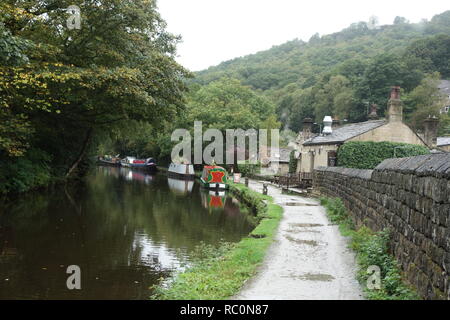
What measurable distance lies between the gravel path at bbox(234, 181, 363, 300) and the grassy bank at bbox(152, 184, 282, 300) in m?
0.22

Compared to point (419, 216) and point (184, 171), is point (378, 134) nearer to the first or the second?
point (419, 216)

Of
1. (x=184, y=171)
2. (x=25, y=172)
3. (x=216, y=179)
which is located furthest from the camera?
(x=184, y=171)

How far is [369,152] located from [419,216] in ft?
70.9

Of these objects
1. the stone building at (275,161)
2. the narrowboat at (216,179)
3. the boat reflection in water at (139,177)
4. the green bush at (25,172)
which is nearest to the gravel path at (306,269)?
the green bush at (25,172)

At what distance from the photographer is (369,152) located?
25750mm

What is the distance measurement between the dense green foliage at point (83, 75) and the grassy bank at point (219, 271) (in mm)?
8720

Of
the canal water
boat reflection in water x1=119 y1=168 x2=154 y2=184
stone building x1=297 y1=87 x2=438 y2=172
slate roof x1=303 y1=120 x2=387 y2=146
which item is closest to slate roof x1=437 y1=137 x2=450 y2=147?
stone building x1=297 y1=87 x2=438 y2=172

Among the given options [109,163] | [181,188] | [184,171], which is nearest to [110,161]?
[109,163]

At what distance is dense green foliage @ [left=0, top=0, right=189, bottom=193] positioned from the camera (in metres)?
16.4

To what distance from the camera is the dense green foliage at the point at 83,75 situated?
16359 mm

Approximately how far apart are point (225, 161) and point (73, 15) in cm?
2844

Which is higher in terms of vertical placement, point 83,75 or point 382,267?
point 83,75

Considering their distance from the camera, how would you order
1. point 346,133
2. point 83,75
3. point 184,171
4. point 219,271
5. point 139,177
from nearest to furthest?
point 219,271 < point 83,75 < point 346,133 < point 184,171 < point 139,177

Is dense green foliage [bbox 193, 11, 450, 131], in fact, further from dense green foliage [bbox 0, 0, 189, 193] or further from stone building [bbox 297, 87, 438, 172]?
dense green foliage [bbox 0, 0, 189, 193]
